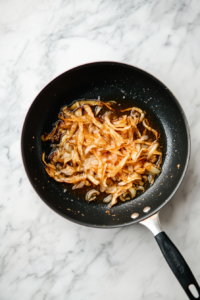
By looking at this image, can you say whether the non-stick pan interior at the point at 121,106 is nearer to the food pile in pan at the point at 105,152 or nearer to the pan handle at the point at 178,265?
the food pile in pan at the point at 105,152

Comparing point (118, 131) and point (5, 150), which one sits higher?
point (5, 150)

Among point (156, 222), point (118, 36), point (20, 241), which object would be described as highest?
point (118, 36)

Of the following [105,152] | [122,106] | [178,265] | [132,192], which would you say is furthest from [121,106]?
[178,265]

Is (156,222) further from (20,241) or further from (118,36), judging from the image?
(118,36)

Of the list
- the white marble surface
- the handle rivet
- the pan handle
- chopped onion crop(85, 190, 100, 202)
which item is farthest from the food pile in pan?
the pan handle

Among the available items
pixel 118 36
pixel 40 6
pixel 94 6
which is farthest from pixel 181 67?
pixel 40 6

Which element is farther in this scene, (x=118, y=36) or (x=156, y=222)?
(x=118, y=36)

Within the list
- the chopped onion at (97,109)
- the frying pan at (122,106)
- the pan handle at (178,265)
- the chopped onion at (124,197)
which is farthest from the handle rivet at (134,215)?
the chopped onion at (97,109)
